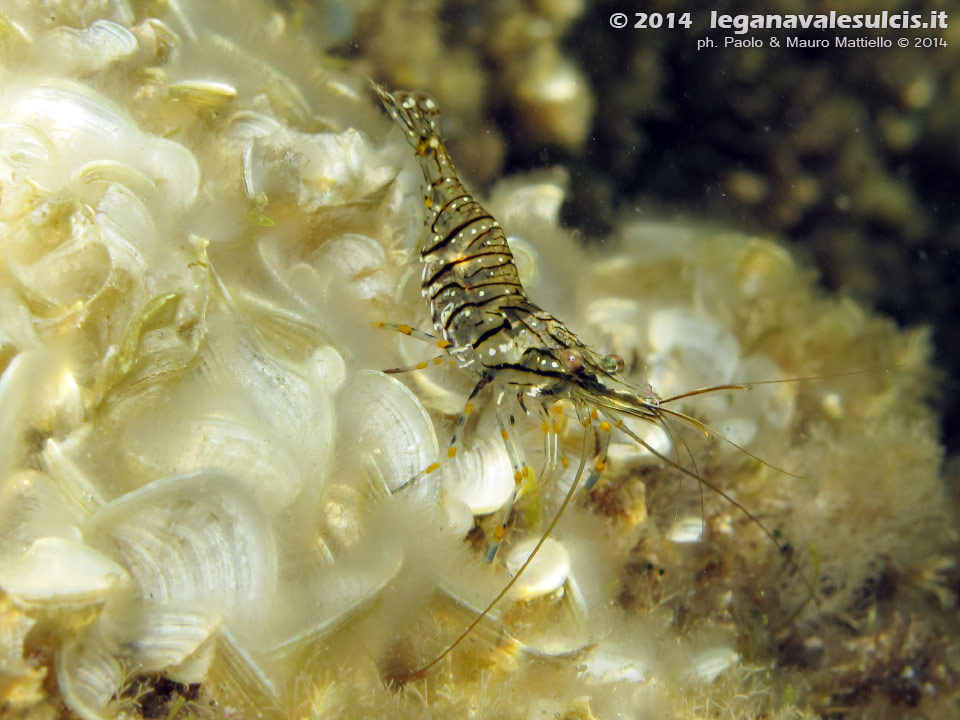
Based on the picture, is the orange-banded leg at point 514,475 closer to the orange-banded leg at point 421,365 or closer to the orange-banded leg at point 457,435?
the orange-banded leg at point 457,435

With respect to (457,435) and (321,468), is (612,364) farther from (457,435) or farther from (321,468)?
(321,468)

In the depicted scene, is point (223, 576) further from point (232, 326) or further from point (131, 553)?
point (232, 326)

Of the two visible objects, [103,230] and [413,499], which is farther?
[413,499]

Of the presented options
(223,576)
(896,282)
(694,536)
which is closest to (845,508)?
(694,536)

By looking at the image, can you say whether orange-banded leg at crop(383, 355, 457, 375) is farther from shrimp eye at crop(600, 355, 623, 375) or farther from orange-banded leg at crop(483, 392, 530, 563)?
shrimp eye at crop(600, 355, 623, 375)

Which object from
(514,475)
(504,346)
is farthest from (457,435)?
(504,346)

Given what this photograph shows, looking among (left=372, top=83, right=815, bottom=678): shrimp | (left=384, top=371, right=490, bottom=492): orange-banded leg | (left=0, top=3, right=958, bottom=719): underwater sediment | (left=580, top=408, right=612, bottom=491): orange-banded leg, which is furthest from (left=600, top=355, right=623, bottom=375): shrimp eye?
(left=384, top=371, right=490, bottom=492): orange-banded leg
